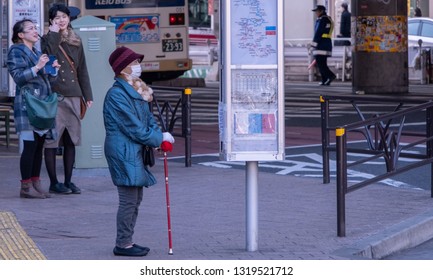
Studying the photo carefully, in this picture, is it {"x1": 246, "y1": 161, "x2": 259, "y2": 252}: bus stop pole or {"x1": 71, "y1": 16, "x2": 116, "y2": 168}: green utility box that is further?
{"x1": 71, "y1": 16, "x2": 116, "y2": 168}: green utility box

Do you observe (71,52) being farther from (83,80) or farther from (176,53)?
(176,53)

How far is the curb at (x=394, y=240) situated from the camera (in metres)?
9.38

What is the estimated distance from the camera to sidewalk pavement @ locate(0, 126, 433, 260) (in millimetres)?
9438

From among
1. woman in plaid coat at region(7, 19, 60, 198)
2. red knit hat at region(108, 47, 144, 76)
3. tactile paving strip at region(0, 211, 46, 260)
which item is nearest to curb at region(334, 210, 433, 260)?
red knit hat at region(108, 47, 144, 76)

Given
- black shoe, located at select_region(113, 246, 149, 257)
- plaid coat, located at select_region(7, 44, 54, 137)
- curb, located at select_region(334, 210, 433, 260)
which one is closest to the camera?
black shoe, located at select_region(113, 246, 149, 257)

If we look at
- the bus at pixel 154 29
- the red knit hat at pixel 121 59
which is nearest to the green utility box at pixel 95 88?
the red knit hat at pixel 121 59

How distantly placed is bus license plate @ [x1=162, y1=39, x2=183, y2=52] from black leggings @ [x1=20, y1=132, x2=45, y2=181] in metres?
15.6

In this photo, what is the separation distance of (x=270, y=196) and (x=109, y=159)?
13.1 feet

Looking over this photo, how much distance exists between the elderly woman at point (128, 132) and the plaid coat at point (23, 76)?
3066 millimetres

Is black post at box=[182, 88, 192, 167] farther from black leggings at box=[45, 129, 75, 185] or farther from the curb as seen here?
the curb

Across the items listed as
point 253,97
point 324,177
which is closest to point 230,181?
point 324,177

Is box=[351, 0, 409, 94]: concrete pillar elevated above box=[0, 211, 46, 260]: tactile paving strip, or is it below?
above

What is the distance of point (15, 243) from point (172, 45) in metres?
18.4

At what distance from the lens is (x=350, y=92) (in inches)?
1193
